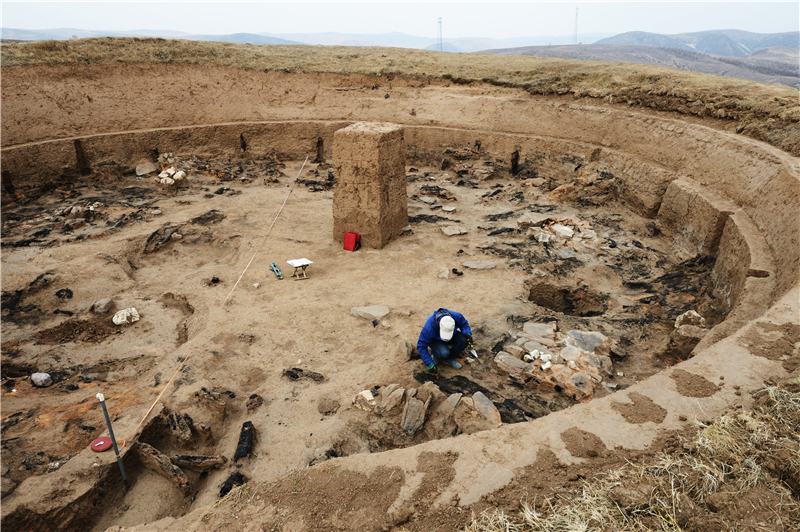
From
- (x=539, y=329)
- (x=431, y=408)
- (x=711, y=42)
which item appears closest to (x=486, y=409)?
(x=431, y=408)

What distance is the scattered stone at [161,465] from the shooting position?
3635mm

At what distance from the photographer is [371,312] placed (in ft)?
20.4

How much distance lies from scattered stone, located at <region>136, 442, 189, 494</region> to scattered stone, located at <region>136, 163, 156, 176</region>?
429 inches

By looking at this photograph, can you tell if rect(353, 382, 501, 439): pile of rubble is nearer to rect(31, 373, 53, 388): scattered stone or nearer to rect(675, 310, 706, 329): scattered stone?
rect(675, 310, 706, 329): scattered stone

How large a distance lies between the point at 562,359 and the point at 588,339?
0.70 m

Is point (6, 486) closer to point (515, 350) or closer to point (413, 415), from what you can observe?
point (413, 415)

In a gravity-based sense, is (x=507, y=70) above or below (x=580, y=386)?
above

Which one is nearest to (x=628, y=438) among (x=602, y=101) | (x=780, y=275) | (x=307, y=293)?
(x=780, y=275)

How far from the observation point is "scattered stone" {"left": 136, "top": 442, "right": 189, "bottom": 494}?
3635mm

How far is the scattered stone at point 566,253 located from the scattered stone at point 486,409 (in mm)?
4383

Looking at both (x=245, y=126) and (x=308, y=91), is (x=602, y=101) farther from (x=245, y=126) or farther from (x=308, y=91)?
(x=245, y=126)

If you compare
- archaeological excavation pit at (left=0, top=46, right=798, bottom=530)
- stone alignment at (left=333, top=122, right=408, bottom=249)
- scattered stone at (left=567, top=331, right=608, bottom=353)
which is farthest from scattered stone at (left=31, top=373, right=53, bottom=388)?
scattered stone at (left=567, top=331, right=608, bottom=353)

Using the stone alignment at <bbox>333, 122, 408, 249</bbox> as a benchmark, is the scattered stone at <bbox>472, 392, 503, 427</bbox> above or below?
below

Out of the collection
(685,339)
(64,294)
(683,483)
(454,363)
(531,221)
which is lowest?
(454,363)
